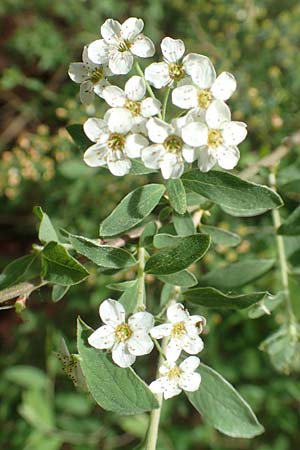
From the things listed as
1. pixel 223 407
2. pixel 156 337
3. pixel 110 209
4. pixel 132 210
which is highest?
pixel 132 210

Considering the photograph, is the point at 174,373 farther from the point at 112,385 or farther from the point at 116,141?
the point at 116,141

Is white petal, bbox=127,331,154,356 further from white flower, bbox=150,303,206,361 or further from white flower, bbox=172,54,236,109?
white flower, bbox=172,54,236,109

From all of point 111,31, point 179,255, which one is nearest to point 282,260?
point 179,255

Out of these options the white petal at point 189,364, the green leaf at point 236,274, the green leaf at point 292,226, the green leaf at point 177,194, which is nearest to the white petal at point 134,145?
the green leaf at point 177,194

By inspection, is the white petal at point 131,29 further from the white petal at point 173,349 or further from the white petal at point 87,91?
the white petal at point 173,349

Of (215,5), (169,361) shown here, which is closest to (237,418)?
(169,361)

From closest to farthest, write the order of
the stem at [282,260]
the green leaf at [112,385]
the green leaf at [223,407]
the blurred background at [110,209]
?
the green leaf at [112,385], the green leaf at [223,407], the stem at [282,260], the blurred background at [110,209]
